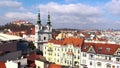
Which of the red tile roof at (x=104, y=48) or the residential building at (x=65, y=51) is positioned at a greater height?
the red tile roof at (x=104, y=48)

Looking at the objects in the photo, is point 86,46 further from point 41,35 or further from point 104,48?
point 41,35

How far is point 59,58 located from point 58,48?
10.1ft

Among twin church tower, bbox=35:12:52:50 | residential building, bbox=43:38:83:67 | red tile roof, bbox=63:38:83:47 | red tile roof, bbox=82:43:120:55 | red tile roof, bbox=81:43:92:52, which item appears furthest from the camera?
twin church tower, bbox=35:12:52:50

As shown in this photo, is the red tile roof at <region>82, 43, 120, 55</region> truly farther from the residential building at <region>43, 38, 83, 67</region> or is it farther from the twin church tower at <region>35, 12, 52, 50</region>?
the twin church tower at <region>35, 12, 52, 50</region>

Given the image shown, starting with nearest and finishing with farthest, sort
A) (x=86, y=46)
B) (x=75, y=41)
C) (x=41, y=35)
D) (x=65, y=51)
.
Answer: (x=86, y=46) → (x=75, y=41) → (x=65, y=51) → (x=41, y=35)

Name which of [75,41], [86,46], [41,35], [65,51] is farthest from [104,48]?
[41,35]

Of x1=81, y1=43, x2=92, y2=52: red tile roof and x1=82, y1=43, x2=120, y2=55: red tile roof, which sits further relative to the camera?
x1=81, y1=43, x2=92, y2=52: red tile roof

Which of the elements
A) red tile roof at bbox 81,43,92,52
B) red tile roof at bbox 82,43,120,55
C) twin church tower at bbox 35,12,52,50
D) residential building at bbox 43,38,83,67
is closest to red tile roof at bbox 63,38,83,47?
residential building at bbox 43,38,83,67

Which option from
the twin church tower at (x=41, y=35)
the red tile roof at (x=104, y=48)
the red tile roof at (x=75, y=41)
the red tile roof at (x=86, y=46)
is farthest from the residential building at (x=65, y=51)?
the twin church tower at (x=41, y=35)

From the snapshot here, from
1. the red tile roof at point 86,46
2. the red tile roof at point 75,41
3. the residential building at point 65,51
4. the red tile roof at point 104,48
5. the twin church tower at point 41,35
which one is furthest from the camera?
the twin church tower at point 41,35

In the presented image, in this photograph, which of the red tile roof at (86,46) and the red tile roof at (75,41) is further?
the red tile roof at (75,41)

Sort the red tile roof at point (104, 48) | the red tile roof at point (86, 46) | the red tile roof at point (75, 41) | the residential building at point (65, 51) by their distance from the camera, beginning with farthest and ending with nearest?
the red tile roof at point (75, 41) → the residential building at point (65, 51) → the red tile roof at point (86, 46) → the red tile roof at point (104, 48)

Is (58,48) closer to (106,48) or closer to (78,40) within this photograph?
(78,40)

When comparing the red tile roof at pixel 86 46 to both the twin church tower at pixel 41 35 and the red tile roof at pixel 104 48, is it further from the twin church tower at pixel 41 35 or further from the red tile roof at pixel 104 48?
the twin church tower at pixel 41 35
